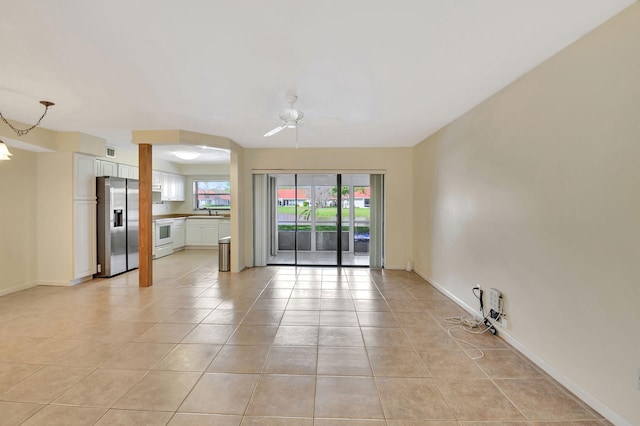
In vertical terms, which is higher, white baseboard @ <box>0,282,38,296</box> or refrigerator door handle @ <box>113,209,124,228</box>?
refrigerator door handle @ <box>113,209,124,228</box>

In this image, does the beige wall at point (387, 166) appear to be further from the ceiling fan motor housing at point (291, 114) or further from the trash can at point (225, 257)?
the ceiling fan motor housing at point (291, 114)

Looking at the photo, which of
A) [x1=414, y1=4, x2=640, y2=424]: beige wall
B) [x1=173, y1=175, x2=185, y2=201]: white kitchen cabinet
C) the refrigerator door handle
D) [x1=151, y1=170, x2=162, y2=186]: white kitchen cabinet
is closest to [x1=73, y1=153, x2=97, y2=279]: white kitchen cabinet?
the refrigerator door handle

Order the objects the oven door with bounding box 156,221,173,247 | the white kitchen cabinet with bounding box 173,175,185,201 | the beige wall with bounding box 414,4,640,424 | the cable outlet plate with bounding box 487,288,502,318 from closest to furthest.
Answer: the beige wall with bounding box 414,4,640,424 → the cable outlet plate with bounding box 487,288,502,318 → the oven door with bounding box 156,221,173,247 → the white kitchen cabinet with bounding box 173,175,185,201

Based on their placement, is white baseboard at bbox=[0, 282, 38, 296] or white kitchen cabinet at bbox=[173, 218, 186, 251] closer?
white baseboard at bbox=[0, 282, 38, 296]

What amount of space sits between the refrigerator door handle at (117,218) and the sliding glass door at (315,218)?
250 centimetres

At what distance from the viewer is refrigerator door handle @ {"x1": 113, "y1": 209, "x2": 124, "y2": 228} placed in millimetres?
5020

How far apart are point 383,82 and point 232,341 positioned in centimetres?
296

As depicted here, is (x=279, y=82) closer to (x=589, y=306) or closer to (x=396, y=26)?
(x=396, y=26)

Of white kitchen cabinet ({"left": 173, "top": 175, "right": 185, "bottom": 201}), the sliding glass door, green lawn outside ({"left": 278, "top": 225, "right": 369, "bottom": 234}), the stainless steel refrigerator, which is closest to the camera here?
the stainless steel refrigerator

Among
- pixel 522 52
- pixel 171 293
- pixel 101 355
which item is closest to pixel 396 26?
pixel 522 52

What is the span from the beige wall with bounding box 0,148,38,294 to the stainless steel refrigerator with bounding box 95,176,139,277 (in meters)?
0.84

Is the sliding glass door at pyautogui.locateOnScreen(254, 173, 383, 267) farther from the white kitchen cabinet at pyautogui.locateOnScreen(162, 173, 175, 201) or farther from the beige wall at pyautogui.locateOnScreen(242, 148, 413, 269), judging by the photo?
the white kitchen cabinet at pyautogui.locateOnScreen(162, 173, 175, 201)

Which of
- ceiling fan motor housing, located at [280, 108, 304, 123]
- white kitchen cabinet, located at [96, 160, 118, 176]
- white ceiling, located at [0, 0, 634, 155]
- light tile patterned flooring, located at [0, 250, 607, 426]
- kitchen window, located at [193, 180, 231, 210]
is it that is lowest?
light tile patterned flooring, located at [0, 250, 607, 426]

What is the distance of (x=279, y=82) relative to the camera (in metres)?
2.61
